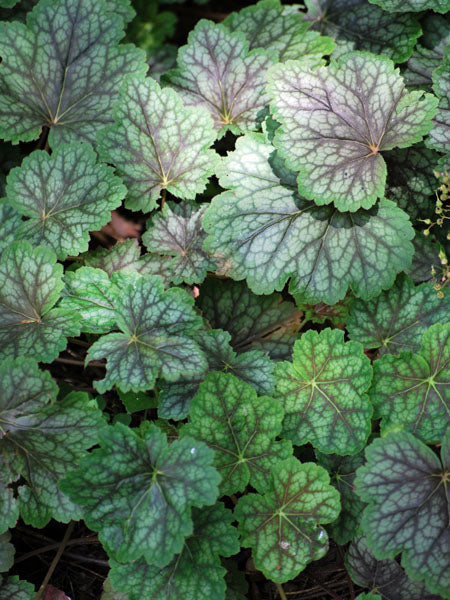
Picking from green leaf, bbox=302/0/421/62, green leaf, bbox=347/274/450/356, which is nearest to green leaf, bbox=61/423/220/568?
green leaf, bbox=347/274/450/356

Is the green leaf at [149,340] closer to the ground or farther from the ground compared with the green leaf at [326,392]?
farther from the ground

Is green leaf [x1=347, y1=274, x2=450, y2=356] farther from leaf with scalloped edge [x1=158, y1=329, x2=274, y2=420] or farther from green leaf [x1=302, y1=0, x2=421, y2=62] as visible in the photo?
green leaf [x1=302, y1=0, x2=421, y2=62]

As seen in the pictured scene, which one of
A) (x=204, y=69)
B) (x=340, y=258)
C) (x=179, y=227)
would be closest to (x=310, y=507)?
(x=340, y=258)

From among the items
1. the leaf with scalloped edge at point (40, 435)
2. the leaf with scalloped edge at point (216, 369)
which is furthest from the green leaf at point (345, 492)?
the leaf with scalloped edge at point (40, 435)

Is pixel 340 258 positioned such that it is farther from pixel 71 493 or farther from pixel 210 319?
pixel 71 493

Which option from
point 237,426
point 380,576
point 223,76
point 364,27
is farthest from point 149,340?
point 364,27

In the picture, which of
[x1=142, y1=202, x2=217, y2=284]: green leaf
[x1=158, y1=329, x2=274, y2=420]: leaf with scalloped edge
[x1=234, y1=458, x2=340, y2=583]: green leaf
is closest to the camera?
[x1=234, y1=458, x2=340, y2=583]: green leaf

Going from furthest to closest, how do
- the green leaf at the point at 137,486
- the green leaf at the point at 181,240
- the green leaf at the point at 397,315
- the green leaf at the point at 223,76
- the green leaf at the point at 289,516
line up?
the green leaf at the point at 223,76, the green leaf at the point at 181,240, the green leaf at the point at 397,315, the green leaf at the point at 289,516, the green leaf at the point at 137,486

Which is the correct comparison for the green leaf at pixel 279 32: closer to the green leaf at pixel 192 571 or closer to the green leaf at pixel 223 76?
the green leaf at pixel 223 76
